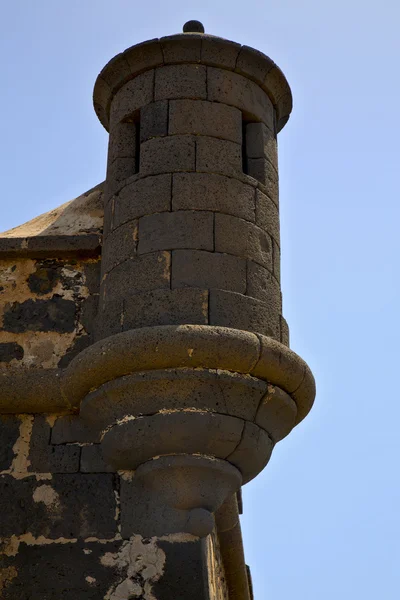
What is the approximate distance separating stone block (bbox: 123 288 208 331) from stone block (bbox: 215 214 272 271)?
0.36 m

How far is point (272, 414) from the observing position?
17.8 ft

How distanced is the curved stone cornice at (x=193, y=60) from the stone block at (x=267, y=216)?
0.83 meters

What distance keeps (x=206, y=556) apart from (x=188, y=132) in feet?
7.90

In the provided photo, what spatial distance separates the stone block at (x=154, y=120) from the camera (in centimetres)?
602

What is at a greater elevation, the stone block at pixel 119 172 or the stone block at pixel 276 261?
the stone block at pixel 119 172

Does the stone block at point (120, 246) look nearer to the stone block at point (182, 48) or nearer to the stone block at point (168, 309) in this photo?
the stone block at point (168, 309)

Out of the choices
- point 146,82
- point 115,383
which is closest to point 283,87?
point 146,82

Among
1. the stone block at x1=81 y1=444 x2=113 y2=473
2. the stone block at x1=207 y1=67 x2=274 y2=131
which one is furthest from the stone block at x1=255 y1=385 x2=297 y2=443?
the stone block at x1=207 y1=67 x2=274 y2=131

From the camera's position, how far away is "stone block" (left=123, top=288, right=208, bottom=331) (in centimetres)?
531

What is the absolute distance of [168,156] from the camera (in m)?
5.88

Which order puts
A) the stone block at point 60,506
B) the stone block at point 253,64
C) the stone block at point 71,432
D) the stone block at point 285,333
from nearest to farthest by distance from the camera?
the stone block at point 60,506, the stone block at point 71,432, the stone block at point 285,333, the stone block at point 253,64

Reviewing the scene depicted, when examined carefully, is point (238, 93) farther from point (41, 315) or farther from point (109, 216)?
point (41, 315)

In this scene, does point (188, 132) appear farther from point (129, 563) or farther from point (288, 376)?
point (129, 563)

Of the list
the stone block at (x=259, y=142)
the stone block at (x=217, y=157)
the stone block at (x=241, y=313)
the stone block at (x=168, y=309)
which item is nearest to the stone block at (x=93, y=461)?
the stone block at (x=168, y=309)
